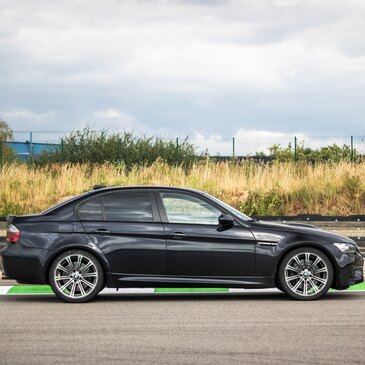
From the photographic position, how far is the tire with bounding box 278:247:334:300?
11.3 meters

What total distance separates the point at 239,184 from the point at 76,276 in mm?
19566

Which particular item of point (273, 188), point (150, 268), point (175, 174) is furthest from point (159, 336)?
point (175, 174)

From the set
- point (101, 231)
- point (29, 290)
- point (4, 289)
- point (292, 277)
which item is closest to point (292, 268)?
point (292, 277)

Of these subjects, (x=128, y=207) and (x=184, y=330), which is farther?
(x=128, y=207)

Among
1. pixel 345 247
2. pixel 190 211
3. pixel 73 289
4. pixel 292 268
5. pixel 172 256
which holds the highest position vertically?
pixel 190 211

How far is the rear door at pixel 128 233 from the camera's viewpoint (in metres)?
11.3

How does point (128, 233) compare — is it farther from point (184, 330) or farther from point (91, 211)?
point (184, 330)

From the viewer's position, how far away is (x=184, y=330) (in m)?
9.01

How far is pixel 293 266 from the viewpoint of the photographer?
11320 millimetres

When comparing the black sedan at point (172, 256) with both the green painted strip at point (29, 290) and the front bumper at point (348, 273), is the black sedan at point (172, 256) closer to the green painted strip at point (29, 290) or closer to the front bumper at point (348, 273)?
the front bumper at point (348, 273)

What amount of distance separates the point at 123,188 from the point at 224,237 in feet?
4.63

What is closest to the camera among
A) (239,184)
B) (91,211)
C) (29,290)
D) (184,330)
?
(184,330)

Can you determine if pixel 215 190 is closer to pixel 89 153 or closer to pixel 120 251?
pixel 89 153

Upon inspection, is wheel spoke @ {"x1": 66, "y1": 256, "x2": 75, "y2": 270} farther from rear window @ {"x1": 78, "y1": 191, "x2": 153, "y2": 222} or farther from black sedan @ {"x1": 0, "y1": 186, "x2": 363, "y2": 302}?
rear window @ {"x1": 78, "y1": 191, "x2": 153, "y2": 222}
